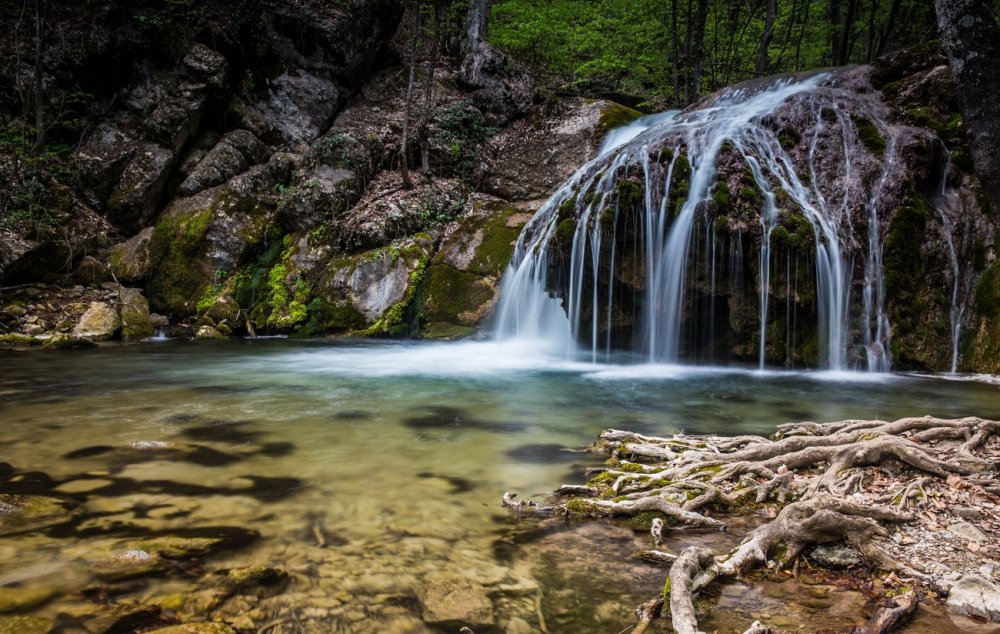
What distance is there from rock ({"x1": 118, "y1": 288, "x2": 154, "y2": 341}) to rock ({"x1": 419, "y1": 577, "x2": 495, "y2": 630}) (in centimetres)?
1183

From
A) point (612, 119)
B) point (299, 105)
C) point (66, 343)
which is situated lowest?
point (66, 343)

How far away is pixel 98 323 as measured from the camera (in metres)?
11.4

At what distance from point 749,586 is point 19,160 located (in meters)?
17.0

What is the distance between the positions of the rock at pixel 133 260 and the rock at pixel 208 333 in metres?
2.33

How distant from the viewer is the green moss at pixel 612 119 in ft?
49.1

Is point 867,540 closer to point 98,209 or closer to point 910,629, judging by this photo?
point 910,629

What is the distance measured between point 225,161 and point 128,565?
46.3 ft

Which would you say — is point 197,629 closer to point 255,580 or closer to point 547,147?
point 255,580

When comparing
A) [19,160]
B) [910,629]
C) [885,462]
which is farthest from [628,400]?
[19,160]

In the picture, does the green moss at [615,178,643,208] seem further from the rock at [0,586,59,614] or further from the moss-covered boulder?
the rock at [0,586,59,614]

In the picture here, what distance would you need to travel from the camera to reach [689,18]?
16.2m

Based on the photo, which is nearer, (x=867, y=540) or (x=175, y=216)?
(x=867, y=540)

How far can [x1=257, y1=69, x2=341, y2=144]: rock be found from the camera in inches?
644

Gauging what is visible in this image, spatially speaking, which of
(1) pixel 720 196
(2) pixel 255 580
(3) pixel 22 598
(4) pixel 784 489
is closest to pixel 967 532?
(4) pixel 784 489
